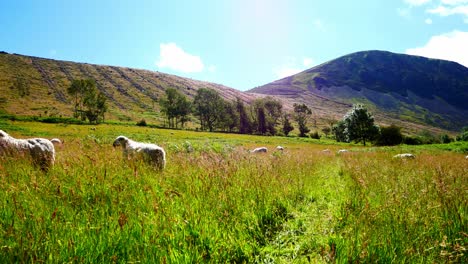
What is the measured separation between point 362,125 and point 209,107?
56.2 m

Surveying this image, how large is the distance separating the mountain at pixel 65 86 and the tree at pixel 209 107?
27418mm

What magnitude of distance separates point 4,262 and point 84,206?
1.37 m

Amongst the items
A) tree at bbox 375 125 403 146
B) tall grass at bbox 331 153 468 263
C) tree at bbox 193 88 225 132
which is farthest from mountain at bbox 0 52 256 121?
tall grass at bbox 331 153 468 263

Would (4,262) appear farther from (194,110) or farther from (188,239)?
(194,110)

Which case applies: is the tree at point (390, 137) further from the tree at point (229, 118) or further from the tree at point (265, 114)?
the tree at point (229, 118)

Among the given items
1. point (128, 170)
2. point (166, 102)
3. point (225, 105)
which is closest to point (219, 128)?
point (225, 105)

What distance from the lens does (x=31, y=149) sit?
22.6 feet

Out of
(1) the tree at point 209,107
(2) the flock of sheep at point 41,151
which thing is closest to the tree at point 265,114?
(1) the tree at point 209,107

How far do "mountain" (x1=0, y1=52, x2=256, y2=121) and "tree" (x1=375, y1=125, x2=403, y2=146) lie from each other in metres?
89.5

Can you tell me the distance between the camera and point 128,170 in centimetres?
531

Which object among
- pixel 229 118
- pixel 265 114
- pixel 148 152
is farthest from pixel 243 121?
pixel 148 152

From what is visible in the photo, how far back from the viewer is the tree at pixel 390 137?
62.7 m

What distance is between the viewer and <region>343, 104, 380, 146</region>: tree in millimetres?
63969

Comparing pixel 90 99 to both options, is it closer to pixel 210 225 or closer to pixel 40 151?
pixel 40 151
